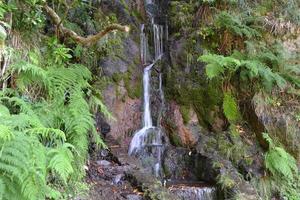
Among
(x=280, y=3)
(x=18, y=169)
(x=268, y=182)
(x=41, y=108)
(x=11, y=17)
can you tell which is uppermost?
(x=280, y=3)

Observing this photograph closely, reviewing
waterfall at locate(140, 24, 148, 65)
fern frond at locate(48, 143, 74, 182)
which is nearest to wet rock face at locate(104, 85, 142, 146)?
waterfall at locate(140, 24, 148, 65)

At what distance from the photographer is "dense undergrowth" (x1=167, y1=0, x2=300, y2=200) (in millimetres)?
5973

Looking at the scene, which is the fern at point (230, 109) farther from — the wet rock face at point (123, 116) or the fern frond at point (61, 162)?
the fern frond at point (61, 162)

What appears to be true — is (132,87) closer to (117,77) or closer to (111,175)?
(117,77)

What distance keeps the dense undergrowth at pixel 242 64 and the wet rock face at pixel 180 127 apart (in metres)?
0.17

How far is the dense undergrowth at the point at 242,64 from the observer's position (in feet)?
19.6

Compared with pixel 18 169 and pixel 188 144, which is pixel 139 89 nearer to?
pixel 188 144

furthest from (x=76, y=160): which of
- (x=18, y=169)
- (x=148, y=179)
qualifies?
(x=18, y=169)

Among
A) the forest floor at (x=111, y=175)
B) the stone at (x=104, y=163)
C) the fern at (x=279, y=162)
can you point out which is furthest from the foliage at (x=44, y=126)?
the fern at (x=279, y=162)

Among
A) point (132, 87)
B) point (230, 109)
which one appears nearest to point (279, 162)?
point (230, 109)

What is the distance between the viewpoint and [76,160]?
448 cm

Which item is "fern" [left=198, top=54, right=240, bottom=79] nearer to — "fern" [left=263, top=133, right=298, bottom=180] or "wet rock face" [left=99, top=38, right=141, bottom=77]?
"fern" [left=263, top=133, right=298, bottom=180]

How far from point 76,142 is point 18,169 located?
147 centimetres

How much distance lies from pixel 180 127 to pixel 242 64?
156 centimetres
